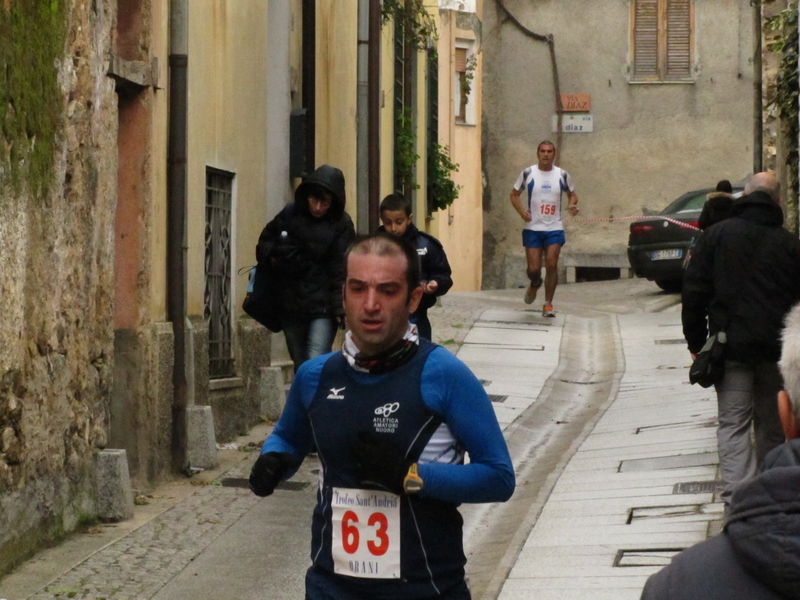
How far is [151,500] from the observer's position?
8.08 meters

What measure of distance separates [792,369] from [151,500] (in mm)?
6244

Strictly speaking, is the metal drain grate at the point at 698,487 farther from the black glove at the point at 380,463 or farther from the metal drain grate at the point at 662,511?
the black glove at the point at 380,463

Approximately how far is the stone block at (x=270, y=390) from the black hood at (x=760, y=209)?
15.4ft

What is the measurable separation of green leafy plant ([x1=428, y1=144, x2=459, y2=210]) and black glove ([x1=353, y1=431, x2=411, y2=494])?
17920mm

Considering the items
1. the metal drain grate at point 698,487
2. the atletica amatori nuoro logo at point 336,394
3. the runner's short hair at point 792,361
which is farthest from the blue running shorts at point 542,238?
the runner's short hair at point 792,361

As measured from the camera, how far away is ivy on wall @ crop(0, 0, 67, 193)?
20.6 ft

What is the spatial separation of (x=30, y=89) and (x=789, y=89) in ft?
18.6

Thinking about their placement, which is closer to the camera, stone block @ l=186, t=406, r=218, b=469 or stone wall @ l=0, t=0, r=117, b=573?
stone wall @ l=0, t=0, r=117, b=573

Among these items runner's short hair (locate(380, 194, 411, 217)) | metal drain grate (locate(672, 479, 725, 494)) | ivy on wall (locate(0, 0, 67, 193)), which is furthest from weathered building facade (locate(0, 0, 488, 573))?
metal drain grate (locate(672, 479, 725, 494))

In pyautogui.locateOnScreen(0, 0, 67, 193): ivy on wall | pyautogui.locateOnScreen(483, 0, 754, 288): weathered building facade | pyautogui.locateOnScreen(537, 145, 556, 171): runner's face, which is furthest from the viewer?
pyautogui.locateOnScreen(483, 0, 754, 288): weathered building facade

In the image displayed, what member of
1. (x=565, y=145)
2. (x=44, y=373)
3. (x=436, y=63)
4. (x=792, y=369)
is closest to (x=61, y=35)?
(x=44, y=373)

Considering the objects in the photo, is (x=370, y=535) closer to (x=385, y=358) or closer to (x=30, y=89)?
(x=385, y=358)

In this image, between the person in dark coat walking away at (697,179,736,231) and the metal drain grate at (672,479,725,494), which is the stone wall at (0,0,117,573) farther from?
the person in dark coat walking away at (697,179,736,231)

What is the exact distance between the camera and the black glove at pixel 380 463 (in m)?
3.22
